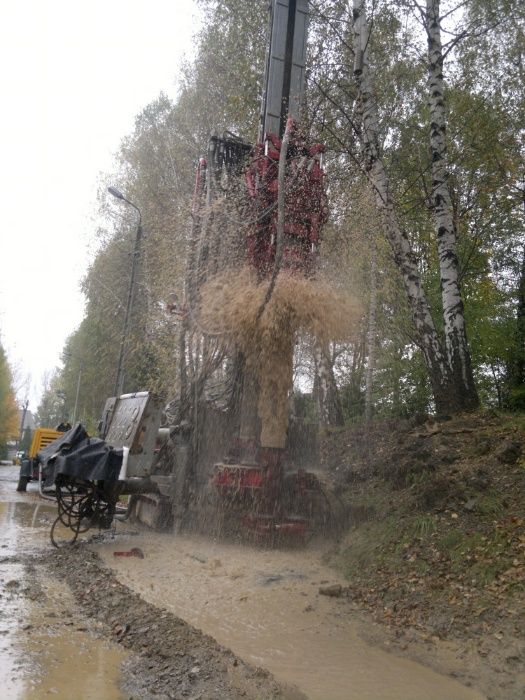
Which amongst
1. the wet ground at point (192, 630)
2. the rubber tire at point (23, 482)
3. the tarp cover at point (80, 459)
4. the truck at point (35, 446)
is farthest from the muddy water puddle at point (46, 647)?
the rubber tire at point (23, 482)

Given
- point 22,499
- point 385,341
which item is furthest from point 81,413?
point 385,341

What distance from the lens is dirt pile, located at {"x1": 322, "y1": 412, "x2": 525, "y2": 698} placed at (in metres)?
4.80

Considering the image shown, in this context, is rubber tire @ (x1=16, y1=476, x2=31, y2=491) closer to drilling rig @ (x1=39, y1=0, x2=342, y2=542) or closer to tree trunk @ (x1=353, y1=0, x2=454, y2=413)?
drilling rig @ (x1=39, y1=0, x2=342, y2=542)

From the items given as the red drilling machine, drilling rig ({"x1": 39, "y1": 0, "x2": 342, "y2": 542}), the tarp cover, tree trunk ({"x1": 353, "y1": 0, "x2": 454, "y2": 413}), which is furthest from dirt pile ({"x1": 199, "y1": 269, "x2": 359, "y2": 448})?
the tarp cover

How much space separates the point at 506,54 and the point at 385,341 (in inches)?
302

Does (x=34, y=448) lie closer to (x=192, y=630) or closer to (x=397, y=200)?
(x=397, y=200)

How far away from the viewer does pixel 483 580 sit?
5.20m

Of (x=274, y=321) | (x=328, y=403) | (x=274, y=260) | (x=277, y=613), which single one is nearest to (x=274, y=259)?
(x=274, y=260)

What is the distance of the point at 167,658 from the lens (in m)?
4.33

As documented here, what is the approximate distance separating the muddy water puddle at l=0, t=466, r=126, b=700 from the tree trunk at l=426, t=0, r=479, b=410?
6.29 meters

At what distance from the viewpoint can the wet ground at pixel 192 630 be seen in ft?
13.1

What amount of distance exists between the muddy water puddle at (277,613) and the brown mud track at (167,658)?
222 millimetres

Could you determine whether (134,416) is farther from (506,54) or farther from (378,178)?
(506,54)

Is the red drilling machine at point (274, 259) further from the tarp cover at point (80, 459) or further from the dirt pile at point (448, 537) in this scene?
the tarp cover at point (80, 459)
